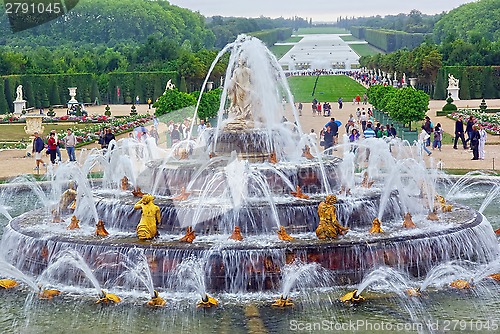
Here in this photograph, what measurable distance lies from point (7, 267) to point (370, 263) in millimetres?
5432

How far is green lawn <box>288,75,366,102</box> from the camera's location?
61469 millimetres

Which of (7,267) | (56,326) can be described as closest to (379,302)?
(56,326)

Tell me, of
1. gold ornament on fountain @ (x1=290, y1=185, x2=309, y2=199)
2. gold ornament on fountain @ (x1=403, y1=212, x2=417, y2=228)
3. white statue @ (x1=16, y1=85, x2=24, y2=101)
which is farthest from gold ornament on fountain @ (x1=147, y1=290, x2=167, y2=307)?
white statue @ (x1=16, y1=85, x2=24, y2=101)

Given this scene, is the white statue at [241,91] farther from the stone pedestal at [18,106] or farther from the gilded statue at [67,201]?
the stone pedestal at [18,106]

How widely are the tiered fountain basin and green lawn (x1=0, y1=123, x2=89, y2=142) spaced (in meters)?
22.3

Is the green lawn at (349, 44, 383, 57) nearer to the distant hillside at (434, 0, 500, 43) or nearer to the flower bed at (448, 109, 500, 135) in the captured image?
the distant hillside at (434, 0, 500, 43)

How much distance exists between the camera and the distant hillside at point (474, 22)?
104869mm

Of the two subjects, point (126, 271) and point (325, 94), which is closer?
point (126, 271)

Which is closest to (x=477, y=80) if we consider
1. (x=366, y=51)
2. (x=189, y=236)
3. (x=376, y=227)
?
(x=376, y=227)

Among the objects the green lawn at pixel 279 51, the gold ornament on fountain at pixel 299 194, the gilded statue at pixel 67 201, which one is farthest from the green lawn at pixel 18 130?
the green lawn at pixel 279 51

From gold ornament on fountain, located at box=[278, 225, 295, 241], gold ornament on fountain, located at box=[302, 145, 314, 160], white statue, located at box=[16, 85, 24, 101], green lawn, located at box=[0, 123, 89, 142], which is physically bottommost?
green lawn, located at box=[0, 123, 89, 142]

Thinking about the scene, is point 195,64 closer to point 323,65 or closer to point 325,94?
point 325,94

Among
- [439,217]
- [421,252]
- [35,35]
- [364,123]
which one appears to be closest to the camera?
[421,252]

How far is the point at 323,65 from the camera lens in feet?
362
